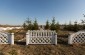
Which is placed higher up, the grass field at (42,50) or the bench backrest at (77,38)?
the bench backrest at (77,38)

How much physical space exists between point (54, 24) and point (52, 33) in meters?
5.92

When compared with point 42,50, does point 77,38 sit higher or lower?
higher

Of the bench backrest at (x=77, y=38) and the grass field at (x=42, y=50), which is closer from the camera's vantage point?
the grass field at (x=42, y=50)

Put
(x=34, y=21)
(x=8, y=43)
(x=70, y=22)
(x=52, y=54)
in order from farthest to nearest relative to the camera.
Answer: (x=70, y=22)
(x=34, y=21)
(x=8, y=43)
(x=52, y=54)

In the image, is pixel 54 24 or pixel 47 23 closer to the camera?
pixel 54 24

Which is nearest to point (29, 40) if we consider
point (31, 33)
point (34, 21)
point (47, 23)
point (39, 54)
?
point (31, 33)

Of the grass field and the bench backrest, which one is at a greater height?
the bench backrest

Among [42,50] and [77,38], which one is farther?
[77,38]

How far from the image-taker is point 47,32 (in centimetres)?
668

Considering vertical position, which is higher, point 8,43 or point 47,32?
point 47,32

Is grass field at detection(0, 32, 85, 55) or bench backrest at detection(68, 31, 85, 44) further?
bench backrest at detection(68, 31, 85, 44)

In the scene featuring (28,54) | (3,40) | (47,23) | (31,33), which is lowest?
(28,54)

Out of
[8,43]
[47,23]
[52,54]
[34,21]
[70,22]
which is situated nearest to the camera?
[52,54]

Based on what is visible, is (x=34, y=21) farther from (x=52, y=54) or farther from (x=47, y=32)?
(x=52, y=54)
